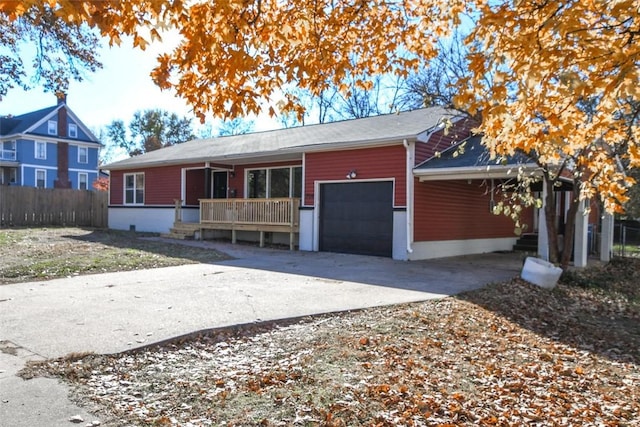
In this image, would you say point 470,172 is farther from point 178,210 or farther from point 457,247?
point 178,210

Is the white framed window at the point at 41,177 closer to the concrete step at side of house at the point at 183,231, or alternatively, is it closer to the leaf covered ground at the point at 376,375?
the concrete step at side of house at the point at 183,231

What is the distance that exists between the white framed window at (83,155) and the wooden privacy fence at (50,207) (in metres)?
16.7

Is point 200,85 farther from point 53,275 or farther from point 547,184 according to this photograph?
point 547,184

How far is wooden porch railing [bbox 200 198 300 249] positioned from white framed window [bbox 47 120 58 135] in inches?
988

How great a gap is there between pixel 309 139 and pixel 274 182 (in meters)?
2.18

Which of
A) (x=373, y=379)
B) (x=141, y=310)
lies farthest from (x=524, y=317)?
(x=141, y=310)

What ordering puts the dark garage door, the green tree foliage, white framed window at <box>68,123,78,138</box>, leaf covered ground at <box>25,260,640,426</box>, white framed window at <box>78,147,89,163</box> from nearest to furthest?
leaf covered ground at <box>25,260,640,426</box>, the dark garage door, white framed window at <box>68,123,78,138</box>, white framed window at <box>78,147,89,163</box>, the green tree foliage

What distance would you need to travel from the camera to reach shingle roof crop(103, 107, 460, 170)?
1316 cm

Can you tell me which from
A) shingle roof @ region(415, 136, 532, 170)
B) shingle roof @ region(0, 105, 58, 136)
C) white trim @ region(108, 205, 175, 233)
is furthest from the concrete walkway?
shingle roof @ region(0, 105, 58, 136)

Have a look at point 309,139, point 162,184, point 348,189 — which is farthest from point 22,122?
point 348,189

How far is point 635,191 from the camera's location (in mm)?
24906

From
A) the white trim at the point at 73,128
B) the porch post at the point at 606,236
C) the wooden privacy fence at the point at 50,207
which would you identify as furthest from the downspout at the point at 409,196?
the white trim at the point at 73,128

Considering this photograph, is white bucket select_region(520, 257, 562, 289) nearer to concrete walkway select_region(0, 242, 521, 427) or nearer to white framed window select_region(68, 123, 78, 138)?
concrete walkway select_region(0, 242, 521, 427)

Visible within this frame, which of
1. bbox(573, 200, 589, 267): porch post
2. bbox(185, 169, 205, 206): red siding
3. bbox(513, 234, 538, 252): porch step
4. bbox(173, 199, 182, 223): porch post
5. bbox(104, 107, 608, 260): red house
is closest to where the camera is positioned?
bbox(573, 200, 589, 267): porch post
